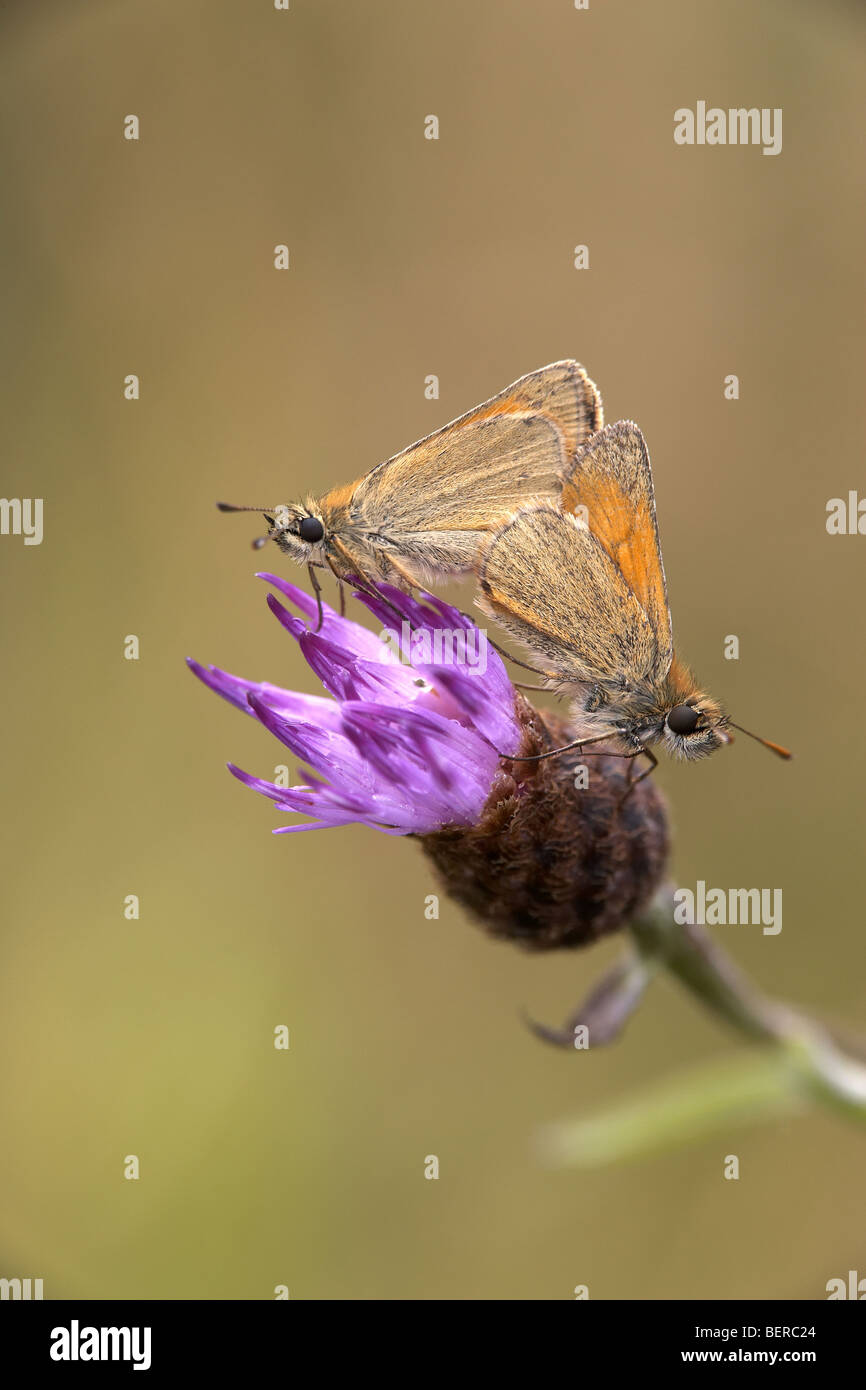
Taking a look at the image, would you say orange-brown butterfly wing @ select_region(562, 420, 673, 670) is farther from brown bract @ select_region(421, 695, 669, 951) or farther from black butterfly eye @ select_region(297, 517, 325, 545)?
black butterfly eye @ select_region(297, 517, 325, 545)

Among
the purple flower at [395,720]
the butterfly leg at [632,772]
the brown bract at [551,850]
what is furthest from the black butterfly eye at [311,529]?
the butterfly leg at [632,772]

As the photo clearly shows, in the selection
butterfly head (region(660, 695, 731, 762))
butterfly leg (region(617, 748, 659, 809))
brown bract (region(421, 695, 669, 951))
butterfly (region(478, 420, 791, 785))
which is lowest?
brown bract (region(421, 695, 669, 951))

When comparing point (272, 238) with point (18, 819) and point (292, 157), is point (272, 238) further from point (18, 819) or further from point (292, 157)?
point (18, 819)

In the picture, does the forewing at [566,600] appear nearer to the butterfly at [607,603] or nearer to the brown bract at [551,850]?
the butterfly at [607,603]

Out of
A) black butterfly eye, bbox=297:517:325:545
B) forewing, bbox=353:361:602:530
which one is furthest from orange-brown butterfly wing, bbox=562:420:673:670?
black butterfly eye, bbox=297:517:325:545

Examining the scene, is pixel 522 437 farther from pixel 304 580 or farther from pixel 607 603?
pixel 304 580

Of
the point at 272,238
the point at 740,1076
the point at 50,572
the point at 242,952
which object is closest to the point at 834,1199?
the point at 740,1076
